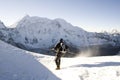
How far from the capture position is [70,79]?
15789 mm

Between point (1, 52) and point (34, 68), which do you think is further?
point (1, 52)

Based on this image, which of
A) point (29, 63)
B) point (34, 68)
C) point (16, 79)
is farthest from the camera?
point (29, 63)

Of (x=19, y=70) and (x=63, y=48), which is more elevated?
(x=63, y=48)

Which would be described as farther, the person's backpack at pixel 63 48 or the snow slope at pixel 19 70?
the person's backpack at pixel 63 48

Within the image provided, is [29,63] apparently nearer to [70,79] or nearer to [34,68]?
[34,68]

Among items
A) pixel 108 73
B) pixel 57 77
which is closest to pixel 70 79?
pixel 57 77

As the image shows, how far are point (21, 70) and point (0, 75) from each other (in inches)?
84.8

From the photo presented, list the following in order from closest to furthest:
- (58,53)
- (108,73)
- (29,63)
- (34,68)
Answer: (108,73) < (34,68) < (29,63) < (58,53)

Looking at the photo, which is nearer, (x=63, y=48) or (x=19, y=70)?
(x=19, y=70)

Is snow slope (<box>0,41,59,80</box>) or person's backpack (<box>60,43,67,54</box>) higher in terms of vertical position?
person's backpack (<box>60,43,67,54</box>)

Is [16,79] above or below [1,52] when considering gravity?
below

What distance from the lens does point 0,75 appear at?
1454 centimetres

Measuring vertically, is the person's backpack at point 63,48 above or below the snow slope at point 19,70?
above

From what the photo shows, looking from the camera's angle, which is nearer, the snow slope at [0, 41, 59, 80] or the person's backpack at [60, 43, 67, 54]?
the snow slope at [0, 41, 59, 80]
